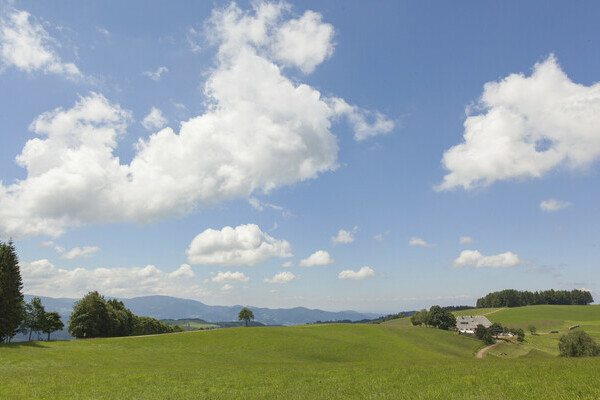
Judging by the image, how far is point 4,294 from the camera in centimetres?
5856

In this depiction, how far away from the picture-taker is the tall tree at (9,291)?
58.4 metres

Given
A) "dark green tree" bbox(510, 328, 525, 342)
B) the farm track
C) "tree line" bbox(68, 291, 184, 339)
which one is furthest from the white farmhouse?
"tree line" bbox(68, 291, 184, 339)

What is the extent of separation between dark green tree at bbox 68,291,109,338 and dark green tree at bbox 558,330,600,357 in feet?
389

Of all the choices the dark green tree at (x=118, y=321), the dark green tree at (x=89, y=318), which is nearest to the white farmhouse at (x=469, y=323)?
the dark green tree at (x=118, y=321)

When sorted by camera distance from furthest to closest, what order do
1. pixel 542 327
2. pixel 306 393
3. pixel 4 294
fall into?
1. pixel 542 327
2. pixel 4 294
3. pixel 306 393

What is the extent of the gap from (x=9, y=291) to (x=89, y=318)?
102 ft

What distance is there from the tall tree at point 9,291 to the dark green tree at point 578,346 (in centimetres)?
11588

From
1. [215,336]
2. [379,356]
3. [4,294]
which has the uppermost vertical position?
[4,294]

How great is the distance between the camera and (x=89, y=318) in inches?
3391

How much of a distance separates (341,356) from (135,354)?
134 ft

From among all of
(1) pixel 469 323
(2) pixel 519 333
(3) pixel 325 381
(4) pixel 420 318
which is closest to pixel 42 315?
(3) pixel 325 381

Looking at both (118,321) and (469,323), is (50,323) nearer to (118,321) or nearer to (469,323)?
(118,321)

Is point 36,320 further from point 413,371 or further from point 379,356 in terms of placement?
point 413,371

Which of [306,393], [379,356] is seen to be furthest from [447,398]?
[379,356]
